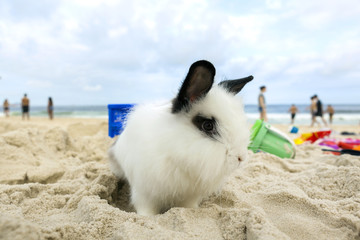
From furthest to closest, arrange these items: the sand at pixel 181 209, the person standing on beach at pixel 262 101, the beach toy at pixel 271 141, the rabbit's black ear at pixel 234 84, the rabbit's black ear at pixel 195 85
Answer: the person standing on beach at pixel 262 101 < the beach toy at pixel 271 141 < the rabbit's black ear at pixel 234 84 < the rabbit's black ear at pixel 195 85 < the sand at pixel 181 209

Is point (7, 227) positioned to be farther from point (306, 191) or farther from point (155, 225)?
point (306, 191)

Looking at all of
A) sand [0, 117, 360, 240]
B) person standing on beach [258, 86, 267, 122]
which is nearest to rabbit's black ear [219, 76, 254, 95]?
sand [0, 117, 360, 240]

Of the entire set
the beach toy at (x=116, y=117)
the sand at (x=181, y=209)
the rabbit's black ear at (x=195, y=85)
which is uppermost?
the rabbit's black ear at (x=195, y=85)

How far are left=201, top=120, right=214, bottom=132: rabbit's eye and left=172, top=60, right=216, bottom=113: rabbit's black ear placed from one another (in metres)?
0.16

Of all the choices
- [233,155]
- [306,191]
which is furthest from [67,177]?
[306,191]

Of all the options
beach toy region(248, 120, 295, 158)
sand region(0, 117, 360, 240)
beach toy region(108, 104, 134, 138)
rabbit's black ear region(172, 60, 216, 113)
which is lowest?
sand region(0, 117, 360, 240)

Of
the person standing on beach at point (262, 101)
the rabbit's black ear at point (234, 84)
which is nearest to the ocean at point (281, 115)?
the person standing on beach at point (262, 101)

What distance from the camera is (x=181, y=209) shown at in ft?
5.68

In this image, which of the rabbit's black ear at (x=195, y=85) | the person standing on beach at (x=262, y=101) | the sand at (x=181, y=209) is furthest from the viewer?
the person standing on beach at (x=262, y=101)

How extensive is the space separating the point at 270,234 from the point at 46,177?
101 inches

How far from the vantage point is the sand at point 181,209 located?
1408 millimetres

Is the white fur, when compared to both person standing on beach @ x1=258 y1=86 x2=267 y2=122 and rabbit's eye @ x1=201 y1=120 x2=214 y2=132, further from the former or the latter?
person standing on beach @ x1=258 y1=86 x2=267 y2=122

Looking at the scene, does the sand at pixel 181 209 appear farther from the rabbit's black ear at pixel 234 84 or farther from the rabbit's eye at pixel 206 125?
the rabbit's black ear at pixel 234 84

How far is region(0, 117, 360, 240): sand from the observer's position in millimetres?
1408
